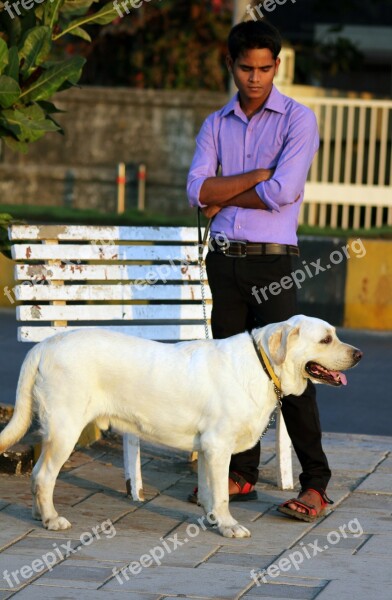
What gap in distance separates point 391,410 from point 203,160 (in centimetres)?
325

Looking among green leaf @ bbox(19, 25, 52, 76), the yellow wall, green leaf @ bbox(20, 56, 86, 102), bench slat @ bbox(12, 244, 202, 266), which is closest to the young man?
bench slat @ bbox(12, 244, 202, 266)

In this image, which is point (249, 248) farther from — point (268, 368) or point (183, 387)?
point (183, 387)

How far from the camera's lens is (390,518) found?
6219mm

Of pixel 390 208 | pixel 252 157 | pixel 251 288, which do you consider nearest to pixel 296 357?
pixel 251 288

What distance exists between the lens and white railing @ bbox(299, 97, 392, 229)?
13789mm

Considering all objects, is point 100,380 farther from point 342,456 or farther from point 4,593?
point 342,456

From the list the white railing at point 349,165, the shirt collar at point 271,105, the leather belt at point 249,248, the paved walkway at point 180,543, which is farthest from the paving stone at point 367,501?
the white railing at point 349,165

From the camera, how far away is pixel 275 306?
21.1 ft

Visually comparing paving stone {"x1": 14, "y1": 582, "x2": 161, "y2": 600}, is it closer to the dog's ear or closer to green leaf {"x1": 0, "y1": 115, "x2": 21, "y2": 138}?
the dog's ear

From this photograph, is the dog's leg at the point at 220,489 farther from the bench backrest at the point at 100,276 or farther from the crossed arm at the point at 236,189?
the bench backrest at the point at 100,276

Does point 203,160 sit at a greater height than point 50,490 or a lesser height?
greater

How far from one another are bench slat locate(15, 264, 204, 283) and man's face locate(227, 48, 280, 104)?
1.41 metres

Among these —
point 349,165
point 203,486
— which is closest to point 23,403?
point 203,486

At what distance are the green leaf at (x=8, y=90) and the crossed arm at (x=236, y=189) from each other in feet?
4.27
